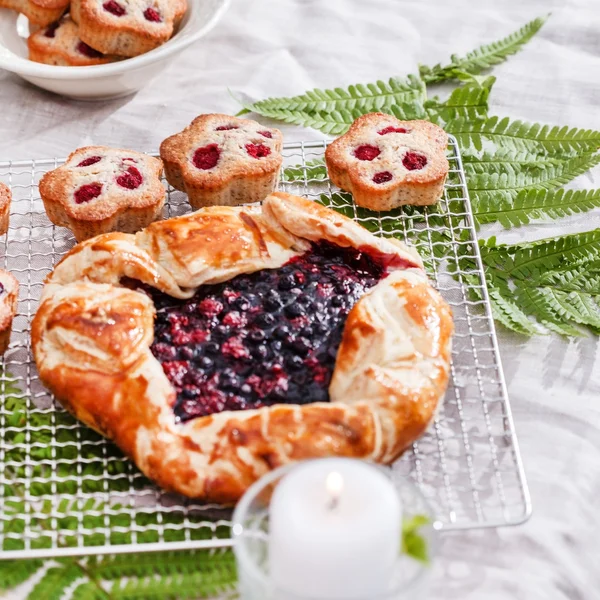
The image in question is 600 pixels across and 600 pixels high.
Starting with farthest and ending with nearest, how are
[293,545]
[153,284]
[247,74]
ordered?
[247,74] < [153,284] < [293,545]

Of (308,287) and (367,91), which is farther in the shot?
(367,91)

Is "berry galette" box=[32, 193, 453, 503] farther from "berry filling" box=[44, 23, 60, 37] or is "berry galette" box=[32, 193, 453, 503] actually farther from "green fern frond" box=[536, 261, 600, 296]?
"berry filling" box=[44, 23, 60, 37]

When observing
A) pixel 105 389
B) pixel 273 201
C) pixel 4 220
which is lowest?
pixel 4 220

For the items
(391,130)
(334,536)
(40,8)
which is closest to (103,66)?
(40,8)

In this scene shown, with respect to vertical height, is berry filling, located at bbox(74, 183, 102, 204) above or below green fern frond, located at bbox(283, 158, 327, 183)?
below

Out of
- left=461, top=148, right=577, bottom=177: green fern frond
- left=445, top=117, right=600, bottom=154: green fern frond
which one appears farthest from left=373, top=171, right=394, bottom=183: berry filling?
left=445, top=117, right=600, bottom=154: green fern frond

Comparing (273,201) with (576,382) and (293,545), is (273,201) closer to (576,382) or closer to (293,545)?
(576,382)

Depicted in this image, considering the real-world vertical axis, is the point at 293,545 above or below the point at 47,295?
above

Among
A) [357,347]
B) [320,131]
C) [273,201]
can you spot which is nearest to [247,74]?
[320,131]

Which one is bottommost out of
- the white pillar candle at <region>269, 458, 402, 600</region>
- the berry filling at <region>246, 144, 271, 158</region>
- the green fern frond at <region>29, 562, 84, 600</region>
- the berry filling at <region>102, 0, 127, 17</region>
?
the green fern frond at <region>29, 562, 84, 600</region>
